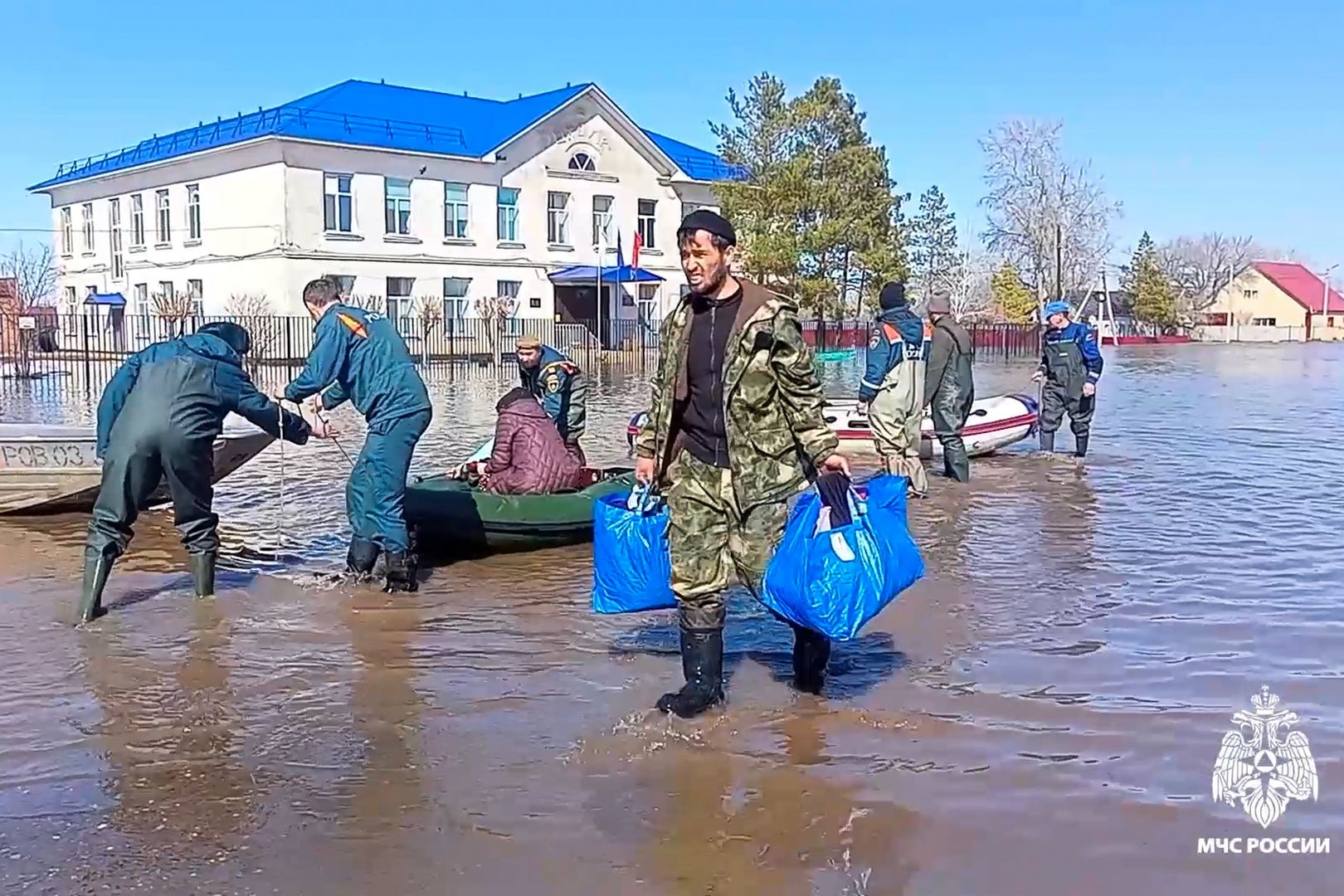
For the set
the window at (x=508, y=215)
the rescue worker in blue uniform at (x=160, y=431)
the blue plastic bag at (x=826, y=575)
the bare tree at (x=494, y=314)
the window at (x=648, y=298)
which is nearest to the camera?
the blue plastic bag at (x=826, y=575)

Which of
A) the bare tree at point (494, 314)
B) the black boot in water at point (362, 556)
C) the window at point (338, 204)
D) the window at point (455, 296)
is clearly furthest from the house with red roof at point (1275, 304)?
the black boot in water at point (362, 556)

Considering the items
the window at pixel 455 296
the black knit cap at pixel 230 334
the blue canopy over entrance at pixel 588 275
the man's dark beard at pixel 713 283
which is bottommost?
the black knit cap at pixel 230 334

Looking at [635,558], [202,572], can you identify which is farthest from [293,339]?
[635,558]

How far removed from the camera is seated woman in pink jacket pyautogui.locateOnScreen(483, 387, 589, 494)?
326 inches

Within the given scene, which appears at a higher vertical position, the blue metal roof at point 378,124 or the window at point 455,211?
the blue metal roof at point 378,124

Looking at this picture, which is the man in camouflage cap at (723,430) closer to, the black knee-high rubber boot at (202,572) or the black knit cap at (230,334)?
the black knit cap at (230,334)

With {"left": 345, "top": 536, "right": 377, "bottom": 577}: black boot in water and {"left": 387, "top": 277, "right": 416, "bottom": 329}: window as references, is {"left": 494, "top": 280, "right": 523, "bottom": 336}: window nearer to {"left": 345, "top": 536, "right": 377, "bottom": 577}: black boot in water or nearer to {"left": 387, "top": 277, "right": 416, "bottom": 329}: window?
{"left": 387, "top": 277, "right": 416, "bottom": 329}: window

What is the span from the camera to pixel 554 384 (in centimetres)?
863

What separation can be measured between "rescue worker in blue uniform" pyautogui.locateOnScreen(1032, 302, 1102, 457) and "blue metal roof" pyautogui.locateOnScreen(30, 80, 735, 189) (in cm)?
2708

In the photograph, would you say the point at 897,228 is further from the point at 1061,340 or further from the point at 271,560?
the point at 271,560

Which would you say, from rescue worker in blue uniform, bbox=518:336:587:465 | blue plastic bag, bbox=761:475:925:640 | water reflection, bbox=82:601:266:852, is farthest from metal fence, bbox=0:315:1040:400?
blue plastic bag, bbox=761:475:925:640

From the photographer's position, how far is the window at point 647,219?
43.7 m

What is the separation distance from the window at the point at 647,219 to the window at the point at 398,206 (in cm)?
855

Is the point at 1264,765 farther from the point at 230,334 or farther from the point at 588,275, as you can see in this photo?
the point at 588,275
